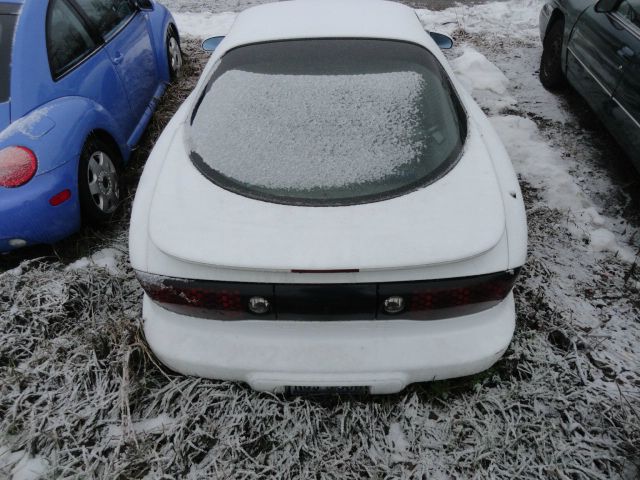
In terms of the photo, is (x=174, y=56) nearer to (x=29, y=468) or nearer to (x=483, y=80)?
(x=483, y=80)

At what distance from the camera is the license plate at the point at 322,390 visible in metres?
1.77

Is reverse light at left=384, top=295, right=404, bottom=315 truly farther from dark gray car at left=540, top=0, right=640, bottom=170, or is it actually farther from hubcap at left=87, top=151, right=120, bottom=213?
dark gray car at left=540, top=0, right=640, bottom=170

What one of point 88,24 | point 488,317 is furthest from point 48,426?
point 88,24

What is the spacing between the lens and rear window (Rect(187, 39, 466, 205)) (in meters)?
1.76

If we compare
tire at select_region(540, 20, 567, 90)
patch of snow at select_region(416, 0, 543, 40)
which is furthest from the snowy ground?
patch of snow at select_region(416, 0, 543, 40)

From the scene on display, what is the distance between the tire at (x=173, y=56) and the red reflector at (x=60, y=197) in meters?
2.29

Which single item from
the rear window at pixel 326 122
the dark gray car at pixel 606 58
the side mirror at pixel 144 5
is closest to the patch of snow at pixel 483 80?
the dark gray car at pixel 606 58

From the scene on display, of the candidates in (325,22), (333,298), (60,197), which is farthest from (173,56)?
(333,298)

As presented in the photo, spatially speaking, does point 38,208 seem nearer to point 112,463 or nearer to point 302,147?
point 112,463

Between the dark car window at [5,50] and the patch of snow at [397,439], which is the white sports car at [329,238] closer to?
the patch of snow at [397,439]

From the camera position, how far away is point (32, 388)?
2154mm

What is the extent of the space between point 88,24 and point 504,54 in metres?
4.50

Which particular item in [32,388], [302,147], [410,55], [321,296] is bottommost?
[32,388]

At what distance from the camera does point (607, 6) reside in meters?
3.49
